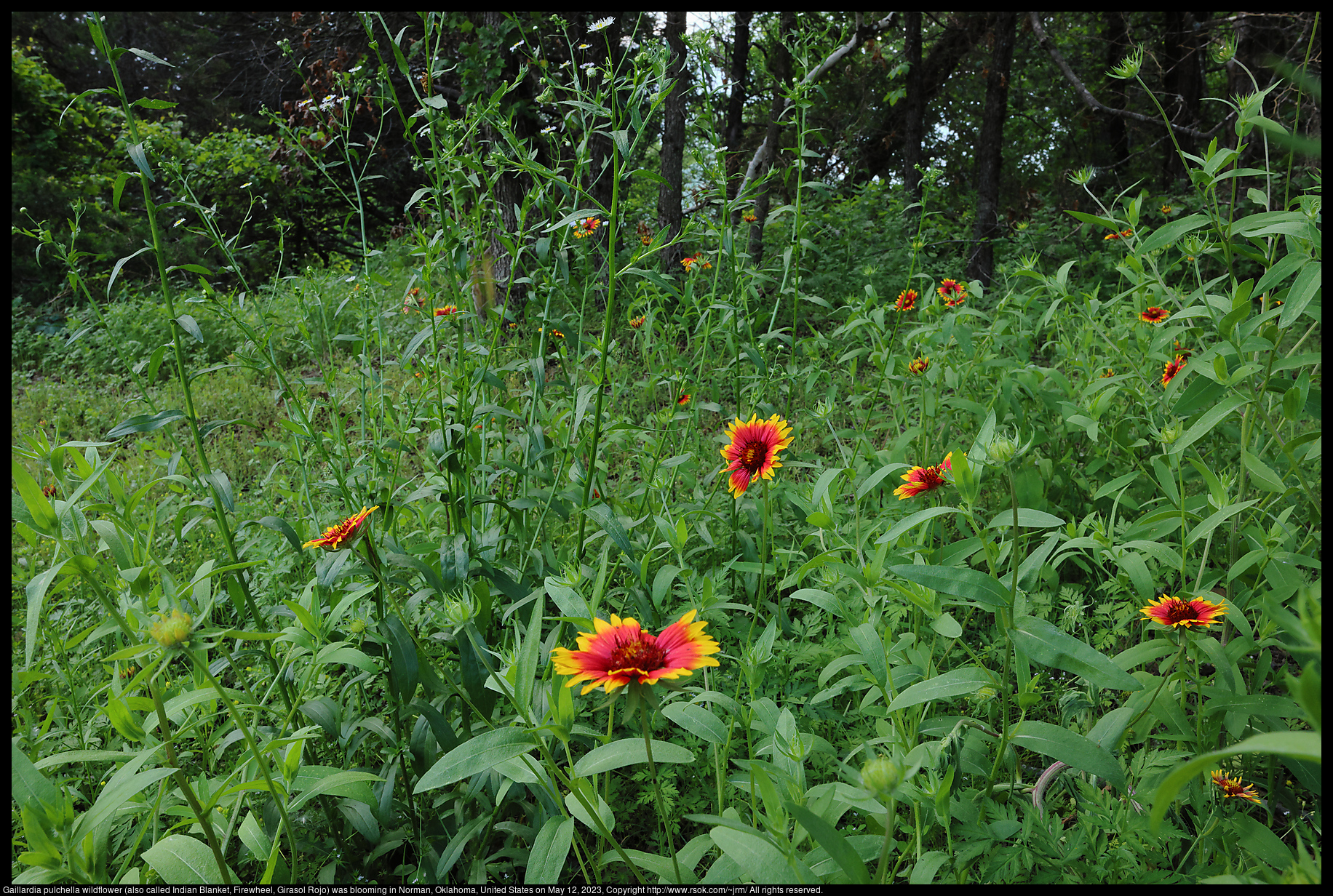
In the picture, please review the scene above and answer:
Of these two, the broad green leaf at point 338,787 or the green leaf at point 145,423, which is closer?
the broad green leaf at point 338,787

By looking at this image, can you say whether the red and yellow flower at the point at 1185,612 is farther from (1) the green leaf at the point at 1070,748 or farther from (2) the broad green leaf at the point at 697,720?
(2) the broad green leaf at the point at 697,720

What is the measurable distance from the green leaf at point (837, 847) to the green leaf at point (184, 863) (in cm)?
82

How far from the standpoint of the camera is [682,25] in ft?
15.7

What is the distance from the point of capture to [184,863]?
3.05 feet

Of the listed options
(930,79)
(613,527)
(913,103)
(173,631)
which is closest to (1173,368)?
(613,527)

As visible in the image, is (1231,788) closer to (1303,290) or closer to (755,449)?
(1303,290)

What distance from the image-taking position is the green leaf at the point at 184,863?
2.97 ft

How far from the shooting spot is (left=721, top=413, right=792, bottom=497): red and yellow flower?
121 cm

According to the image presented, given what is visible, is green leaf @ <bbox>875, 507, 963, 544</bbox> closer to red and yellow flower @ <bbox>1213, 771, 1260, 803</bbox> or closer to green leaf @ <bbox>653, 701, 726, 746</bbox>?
green leaf @ <bbox>653, 701, 726, 746</bbox>

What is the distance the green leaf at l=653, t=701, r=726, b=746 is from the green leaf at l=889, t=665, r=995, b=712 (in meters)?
0.25

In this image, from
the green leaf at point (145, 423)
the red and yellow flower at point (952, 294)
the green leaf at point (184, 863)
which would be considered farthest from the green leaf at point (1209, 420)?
the green leaf at point (145, 423)

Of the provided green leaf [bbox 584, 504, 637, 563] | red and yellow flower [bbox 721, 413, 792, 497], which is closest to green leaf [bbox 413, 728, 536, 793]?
green leaf [bbox 584, 504, 637, 563]

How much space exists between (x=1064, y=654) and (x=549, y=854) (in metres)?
0.74

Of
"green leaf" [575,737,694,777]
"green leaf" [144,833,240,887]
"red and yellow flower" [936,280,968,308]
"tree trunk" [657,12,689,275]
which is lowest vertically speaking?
"green leaf" [144,833,240,887]
